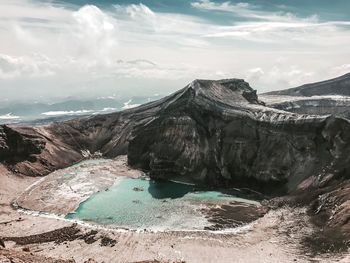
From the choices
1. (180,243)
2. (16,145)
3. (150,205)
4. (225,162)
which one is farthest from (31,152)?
(180,243)

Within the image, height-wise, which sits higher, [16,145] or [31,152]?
[16,145]

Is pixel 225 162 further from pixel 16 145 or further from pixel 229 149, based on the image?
pixel 16 145

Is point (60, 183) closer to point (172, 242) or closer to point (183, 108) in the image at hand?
point (183, 108)

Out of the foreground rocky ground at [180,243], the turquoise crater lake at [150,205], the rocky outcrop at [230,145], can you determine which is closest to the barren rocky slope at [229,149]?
the rocky outcrop at [230,145]

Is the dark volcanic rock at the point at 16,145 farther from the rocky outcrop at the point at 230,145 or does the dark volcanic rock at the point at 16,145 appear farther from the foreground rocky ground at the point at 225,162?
the rocky outcrop at the point at 230,145

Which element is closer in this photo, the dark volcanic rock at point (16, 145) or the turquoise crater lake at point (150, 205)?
the turquoise crater lake at point (150, 205)

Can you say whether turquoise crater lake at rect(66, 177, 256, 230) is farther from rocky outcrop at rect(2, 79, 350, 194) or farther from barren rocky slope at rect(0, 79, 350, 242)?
barren rocky slope at rect(0, 79, 350, 242)

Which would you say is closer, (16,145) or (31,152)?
(16,145)
